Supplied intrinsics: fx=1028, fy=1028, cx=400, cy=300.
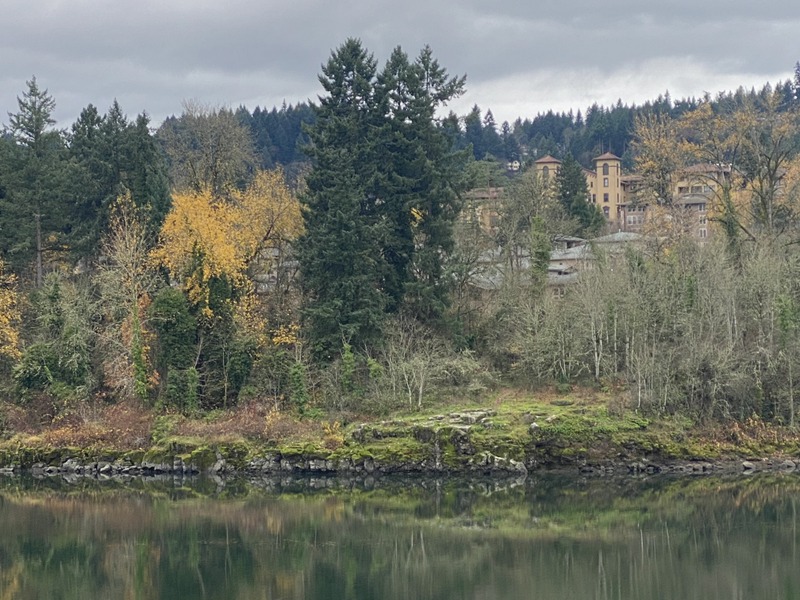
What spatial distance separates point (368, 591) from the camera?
1022 inches

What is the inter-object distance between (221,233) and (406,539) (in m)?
21.4

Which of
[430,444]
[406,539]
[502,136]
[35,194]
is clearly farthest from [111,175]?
[502,136]

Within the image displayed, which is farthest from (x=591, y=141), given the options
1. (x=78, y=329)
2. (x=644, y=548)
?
(x=644, y=548)

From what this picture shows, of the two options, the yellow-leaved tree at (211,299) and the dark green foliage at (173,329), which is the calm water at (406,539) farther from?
the dark green foliage at (173,329)

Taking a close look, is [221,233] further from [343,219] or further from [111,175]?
[111,175]

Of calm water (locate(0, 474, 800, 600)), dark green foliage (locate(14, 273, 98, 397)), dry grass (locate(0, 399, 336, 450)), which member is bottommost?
calm water (locate(0, 474, 800, 600))

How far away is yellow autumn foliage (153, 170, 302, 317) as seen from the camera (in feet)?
157

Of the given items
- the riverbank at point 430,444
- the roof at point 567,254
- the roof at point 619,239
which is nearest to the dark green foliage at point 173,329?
the riverbank at point 430,444

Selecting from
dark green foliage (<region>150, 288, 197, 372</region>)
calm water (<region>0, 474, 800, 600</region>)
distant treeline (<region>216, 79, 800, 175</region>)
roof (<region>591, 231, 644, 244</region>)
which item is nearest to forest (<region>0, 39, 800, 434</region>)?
dark green foliage (<region>150, 288, 197, 372</region>)

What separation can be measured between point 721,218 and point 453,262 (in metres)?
15.0

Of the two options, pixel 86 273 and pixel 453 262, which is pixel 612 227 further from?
pixel 86 273

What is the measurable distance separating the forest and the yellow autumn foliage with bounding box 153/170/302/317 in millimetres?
125

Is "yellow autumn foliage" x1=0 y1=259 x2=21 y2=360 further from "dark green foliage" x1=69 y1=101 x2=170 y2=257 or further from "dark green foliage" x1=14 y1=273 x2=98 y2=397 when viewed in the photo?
"dark green foliage" x1=69 y1=101 x2=170 y2=257

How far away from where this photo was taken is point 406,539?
31672 millimetres
